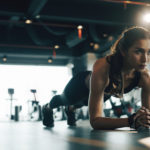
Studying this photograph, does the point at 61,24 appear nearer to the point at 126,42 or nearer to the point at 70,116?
the point at 70,116

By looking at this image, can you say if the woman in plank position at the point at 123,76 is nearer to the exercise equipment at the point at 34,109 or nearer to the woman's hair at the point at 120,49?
the woman's hair at the point at 120,49

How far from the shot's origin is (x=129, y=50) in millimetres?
1181

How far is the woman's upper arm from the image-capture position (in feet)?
3.84

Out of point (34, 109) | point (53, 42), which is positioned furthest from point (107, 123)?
point (34, 109)

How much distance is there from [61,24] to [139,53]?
497 cm

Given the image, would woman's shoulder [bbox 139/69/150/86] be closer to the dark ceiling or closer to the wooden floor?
the wooden floor

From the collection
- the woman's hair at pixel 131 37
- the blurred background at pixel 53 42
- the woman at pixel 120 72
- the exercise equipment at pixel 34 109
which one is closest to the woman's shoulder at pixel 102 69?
the woman at pixel 120 72

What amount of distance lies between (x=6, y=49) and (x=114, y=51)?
6.25 meters

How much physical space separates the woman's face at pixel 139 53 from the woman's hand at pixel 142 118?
0.22m

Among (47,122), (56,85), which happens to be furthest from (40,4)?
(56,85)

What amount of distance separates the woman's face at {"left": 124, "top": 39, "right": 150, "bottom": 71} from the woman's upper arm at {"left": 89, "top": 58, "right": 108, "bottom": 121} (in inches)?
5.5

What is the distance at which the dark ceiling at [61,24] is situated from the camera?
4.26m

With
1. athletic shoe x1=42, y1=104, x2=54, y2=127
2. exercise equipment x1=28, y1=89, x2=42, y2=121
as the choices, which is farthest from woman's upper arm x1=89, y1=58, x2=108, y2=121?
exercise equipment x1=28, y1=89, x2=42, y2=121

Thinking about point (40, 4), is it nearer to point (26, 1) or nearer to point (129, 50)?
point (26, 1)
